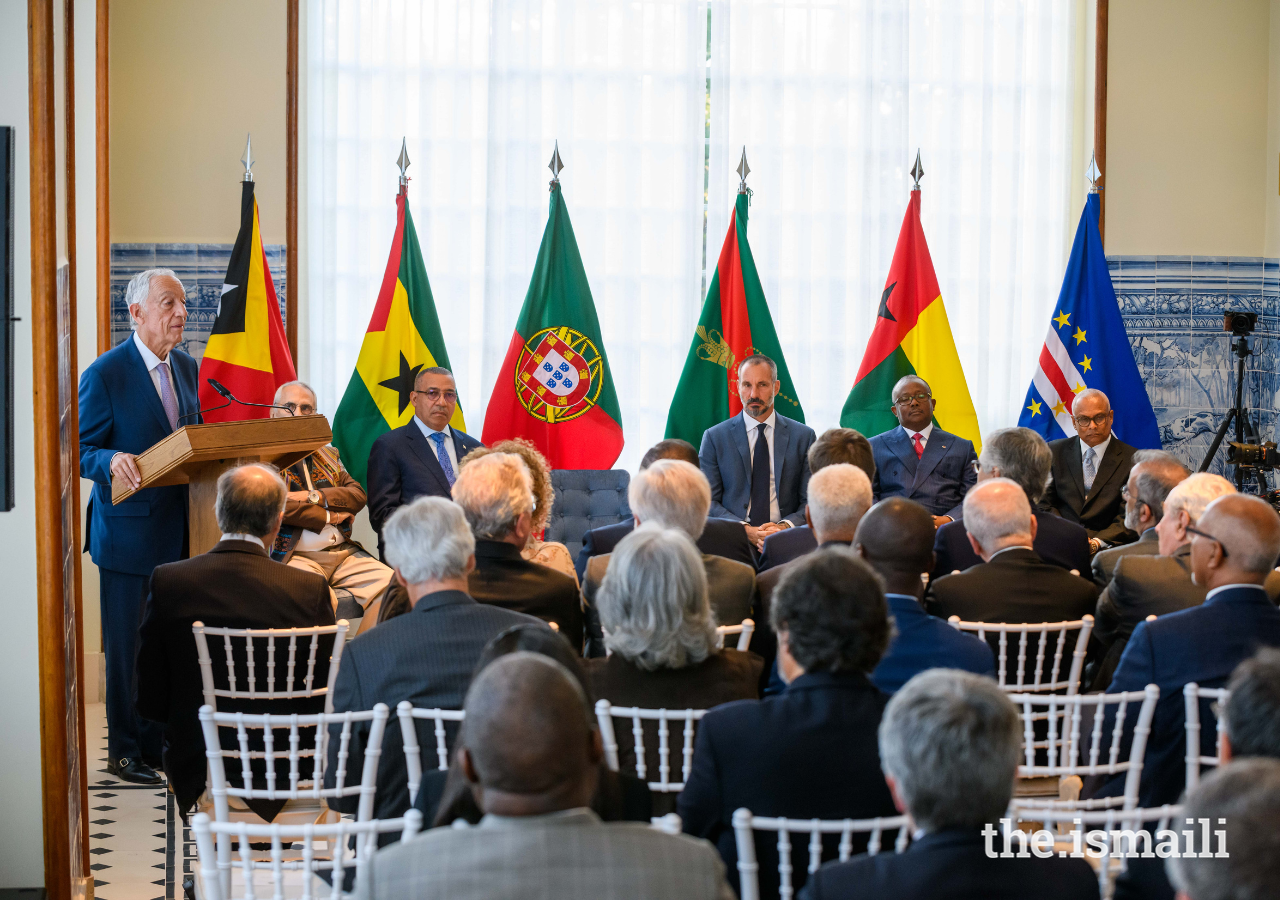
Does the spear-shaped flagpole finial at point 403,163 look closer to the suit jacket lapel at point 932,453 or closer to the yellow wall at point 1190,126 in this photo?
the suit jacket lapel at point 932,453

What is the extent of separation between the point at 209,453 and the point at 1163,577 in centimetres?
284

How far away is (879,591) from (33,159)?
7.45ft

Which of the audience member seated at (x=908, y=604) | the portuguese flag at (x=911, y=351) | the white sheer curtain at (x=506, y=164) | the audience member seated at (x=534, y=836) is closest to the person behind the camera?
the audience member seated at (x=534, y=836)

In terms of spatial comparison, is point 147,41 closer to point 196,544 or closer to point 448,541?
point 196,544

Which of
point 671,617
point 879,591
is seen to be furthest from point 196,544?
point 879,591

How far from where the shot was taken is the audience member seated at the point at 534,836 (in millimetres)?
1309

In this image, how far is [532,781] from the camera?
4.54 ft

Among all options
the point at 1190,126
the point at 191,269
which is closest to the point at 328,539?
the point at 191,269

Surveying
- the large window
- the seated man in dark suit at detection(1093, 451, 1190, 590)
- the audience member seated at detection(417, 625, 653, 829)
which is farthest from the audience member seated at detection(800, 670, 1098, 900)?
the large window

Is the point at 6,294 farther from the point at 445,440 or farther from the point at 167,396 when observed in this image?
the point at 445,440

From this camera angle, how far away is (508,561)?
3100 mm

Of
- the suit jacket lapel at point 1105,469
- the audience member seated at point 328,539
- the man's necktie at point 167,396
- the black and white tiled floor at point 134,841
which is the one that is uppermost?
the man's necktie at point 167,396

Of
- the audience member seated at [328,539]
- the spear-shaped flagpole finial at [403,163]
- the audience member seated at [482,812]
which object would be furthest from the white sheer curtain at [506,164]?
the audience member seated at [482,812]

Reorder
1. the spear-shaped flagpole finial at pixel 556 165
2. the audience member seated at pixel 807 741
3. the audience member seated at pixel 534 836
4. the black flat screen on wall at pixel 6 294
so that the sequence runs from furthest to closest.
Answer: the spear-shaped flagpole finial at pixel 556 165, the black flat screen on wall at pixel 6 294, the audience member seated at pixel 807 741, the audience member seated at pixel 534 836
